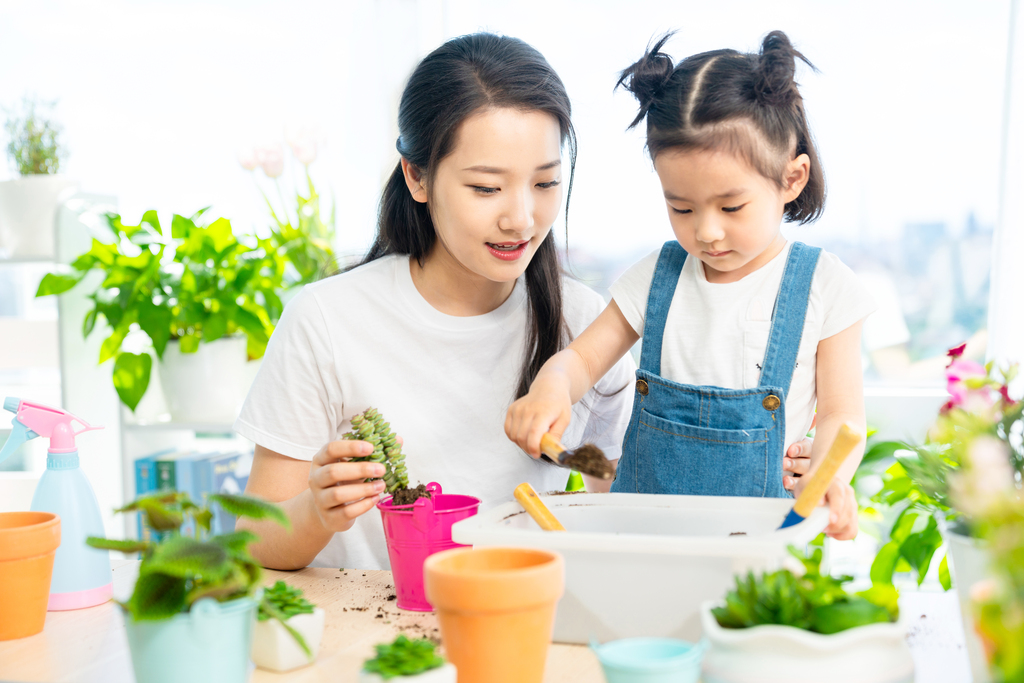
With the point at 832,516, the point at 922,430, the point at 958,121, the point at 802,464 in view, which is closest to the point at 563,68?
the point at 958,121

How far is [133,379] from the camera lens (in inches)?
88.1

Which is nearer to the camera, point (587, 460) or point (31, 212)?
point (587, 460)

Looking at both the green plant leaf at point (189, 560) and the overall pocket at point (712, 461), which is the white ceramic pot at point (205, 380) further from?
the green plant leaf at point (189, 560)

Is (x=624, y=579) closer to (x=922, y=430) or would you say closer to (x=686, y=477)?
(x=686, y=477)

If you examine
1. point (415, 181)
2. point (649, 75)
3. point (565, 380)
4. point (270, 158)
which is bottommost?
point (565, 380)

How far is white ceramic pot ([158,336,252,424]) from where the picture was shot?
2.26m

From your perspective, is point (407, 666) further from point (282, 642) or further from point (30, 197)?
point (30, 197)

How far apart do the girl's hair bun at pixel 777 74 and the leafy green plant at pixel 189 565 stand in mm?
838

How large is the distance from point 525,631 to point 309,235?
2.03 metres

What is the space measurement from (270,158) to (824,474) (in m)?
2.17

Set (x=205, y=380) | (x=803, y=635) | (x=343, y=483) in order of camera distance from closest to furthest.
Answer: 1. (x=803, y=635)
2. (x=343, y=483)
3. (x=205, y=380)

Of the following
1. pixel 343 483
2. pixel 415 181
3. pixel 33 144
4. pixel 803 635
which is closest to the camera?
pixel 803 635

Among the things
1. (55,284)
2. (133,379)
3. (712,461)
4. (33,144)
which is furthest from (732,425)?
(33,144)

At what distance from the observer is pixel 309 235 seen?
250 cm
